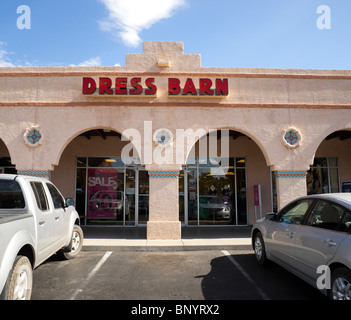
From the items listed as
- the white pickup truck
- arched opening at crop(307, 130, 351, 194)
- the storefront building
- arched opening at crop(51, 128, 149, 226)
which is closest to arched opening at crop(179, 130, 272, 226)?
arched opening at crop(51, 128, 149, 226)

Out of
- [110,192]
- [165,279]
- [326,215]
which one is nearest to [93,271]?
[165,279]

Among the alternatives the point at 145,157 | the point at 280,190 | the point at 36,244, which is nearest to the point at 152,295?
the point at 36,244

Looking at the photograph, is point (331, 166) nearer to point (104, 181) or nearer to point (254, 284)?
point (254, 284)

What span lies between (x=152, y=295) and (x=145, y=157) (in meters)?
5.27

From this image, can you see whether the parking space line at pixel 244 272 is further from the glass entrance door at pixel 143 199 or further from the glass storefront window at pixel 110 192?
the glass storefront window at pixel 110 192

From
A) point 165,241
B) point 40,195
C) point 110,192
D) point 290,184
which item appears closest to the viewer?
point 40,195

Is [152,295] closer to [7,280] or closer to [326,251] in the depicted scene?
[7,280]

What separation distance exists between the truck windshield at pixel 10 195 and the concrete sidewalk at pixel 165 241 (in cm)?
349

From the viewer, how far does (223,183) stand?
1216 centimetres

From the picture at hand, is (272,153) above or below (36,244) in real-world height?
above

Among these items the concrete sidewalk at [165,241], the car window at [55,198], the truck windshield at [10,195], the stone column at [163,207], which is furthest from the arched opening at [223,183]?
the truck windshield at [10,195]

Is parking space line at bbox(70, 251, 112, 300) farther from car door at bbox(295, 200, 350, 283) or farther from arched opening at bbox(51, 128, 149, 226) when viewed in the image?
arched opening at bbox(51, 128, 149, 226)

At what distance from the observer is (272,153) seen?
9.22 metres

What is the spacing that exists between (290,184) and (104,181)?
775cm
